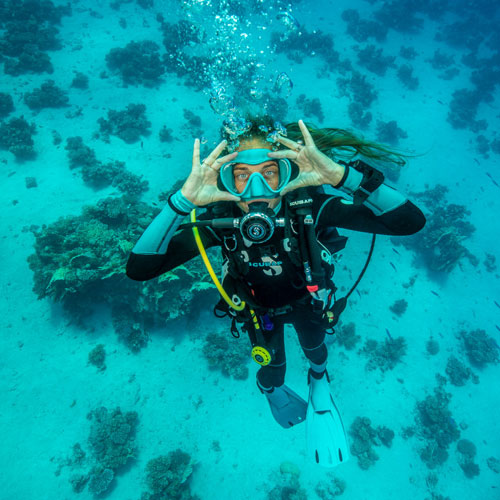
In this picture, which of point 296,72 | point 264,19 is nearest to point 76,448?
point 296,72

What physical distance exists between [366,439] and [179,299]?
27.9 feet

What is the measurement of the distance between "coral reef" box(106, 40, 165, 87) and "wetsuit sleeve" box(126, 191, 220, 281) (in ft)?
63.3

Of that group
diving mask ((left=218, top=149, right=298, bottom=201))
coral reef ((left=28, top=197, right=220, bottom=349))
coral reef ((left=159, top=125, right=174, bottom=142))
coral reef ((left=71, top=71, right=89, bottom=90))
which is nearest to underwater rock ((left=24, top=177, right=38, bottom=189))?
coral reef ((left=28, top=197, right=220, bottom=349))

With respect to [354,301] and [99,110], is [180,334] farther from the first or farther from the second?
[99,110]

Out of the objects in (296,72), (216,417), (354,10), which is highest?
(354,10)

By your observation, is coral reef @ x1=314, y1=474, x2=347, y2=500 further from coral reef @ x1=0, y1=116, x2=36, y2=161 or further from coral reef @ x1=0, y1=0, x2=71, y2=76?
coral reef @ x1=0, y1=0, x2=71, y2=76

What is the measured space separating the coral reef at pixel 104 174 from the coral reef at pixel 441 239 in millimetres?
13847

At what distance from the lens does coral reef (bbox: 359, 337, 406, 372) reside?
12.0 meters

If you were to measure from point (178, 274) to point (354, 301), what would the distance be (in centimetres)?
815

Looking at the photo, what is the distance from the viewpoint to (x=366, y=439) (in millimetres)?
10414

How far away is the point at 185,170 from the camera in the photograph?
591 inches

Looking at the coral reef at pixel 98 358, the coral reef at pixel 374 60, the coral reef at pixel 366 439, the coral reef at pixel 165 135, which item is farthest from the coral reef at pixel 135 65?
the coral reef at pixel 366 439

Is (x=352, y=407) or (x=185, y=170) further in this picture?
(x=185, y=170)

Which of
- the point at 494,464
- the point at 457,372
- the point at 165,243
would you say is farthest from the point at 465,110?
the point at 165,243
